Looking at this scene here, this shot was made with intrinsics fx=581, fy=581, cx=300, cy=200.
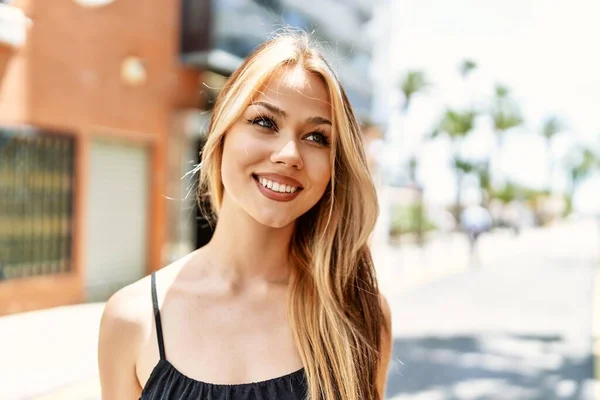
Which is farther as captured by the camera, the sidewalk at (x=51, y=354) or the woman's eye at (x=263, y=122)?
the sidewalk at (x=51, y=354)

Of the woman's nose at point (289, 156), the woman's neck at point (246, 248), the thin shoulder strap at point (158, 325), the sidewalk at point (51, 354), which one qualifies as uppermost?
the woman's nose at point (289, 156)

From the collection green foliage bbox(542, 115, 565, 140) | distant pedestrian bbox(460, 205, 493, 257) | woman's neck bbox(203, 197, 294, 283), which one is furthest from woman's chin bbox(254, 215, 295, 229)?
green foliage bbox(542, 115, 565, 140)

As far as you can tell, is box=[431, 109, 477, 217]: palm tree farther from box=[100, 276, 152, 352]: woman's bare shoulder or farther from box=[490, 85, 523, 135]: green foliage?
box=[100, 276, 152, 352]: woman's bare shoulder

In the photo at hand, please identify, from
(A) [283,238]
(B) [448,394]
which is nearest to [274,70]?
(A) [283,238]

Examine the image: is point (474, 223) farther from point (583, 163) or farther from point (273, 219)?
point (583, 163)

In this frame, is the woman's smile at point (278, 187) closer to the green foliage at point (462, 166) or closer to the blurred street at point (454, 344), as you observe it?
the blurred street at point (454, 344)

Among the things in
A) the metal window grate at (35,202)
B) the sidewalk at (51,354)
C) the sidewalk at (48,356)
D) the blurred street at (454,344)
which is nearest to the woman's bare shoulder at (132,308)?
the blurred street at (454,344)

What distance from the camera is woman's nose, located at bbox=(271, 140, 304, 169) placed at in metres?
1.35

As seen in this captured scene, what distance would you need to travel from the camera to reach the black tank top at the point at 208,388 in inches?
53.6

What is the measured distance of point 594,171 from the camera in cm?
7862

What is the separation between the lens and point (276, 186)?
1.38 m

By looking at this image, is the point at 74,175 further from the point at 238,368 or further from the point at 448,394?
the point at 238,368

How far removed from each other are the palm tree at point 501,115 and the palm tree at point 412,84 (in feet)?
51.9

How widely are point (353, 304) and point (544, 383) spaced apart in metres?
Result: 4.71
